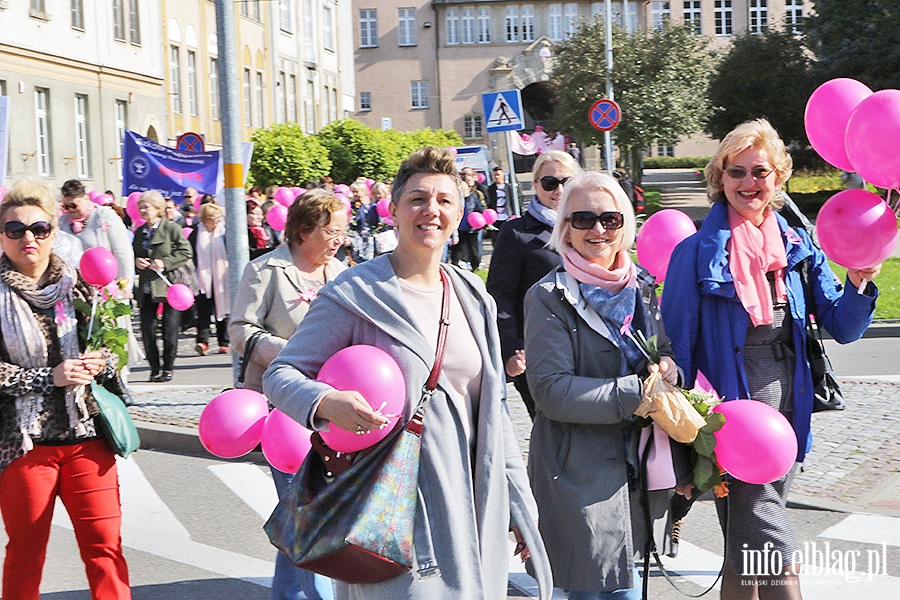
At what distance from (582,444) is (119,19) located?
3197 cm

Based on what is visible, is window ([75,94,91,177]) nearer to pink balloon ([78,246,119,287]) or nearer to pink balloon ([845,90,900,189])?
pink balloon ([78,246,119,287])

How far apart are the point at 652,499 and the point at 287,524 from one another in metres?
1.37

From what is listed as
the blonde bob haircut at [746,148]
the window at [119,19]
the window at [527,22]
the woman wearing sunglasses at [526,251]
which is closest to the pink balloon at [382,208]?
the woman wearing sunglasses at [526,251]

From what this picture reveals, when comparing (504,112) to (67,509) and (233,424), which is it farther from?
(67,509)

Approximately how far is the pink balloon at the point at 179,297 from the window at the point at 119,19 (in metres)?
22.5

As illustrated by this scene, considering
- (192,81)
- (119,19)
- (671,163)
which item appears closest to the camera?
(119,19)

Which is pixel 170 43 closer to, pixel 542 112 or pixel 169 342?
pixel 169 342

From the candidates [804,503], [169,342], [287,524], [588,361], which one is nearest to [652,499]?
[588,361]

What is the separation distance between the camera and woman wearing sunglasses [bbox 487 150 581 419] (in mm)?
6027

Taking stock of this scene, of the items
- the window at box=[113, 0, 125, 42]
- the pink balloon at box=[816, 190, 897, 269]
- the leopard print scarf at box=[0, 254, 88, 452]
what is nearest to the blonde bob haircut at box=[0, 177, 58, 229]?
the leopard print scarf at box=[0, 254, 88, 452]

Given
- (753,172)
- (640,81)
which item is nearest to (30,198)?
(753,172)

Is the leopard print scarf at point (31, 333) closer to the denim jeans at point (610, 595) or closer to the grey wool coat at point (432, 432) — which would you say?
the grey wool coat at point (432, 432)

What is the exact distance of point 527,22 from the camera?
248 ft

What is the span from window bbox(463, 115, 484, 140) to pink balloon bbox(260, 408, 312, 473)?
71.7m
